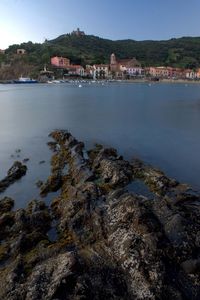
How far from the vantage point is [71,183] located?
27938 millimetres

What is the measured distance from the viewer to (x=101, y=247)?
15.1 metres

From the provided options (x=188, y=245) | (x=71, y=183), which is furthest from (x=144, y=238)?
(x=71, y=183)

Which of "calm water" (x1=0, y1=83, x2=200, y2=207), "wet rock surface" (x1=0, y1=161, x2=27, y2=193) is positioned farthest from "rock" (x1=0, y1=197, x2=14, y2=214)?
"wet rock surface" (x1=0, y1=161, x2=27, y2=193)

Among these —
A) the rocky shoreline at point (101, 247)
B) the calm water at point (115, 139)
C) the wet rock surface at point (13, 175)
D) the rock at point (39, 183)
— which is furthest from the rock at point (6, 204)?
the rock at point (39, 183)

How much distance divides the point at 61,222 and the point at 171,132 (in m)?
40.1

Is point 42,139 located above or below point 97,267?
below

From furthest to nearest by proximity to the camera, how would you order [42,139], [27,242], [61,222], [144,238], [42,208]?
[42,139] → [42,208] → [61,222] → [27,242] → [144,238]

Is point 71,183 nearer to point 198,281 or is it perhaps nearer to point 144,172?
point 144,172

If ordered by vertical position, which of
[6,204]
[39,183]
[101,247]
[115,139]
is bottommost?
[115,139]

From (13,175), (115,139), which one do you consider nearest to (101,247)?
(13,175)

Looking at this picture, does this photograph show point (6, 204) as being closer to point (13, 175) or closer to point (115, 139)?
point (13, 175)

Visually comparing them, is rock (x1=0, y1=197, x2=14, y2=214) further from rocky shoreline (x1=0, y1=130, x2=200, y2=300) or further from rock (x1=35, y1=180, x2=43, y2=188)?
rock (x1=35, y1=180, x2=43, y2=188)

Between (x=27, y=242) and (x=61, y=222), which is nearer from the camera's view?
(x=27, y=242)

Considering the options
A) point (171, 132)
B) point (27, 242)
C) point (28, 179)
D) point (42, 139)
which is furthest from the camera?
point (171, 132)
